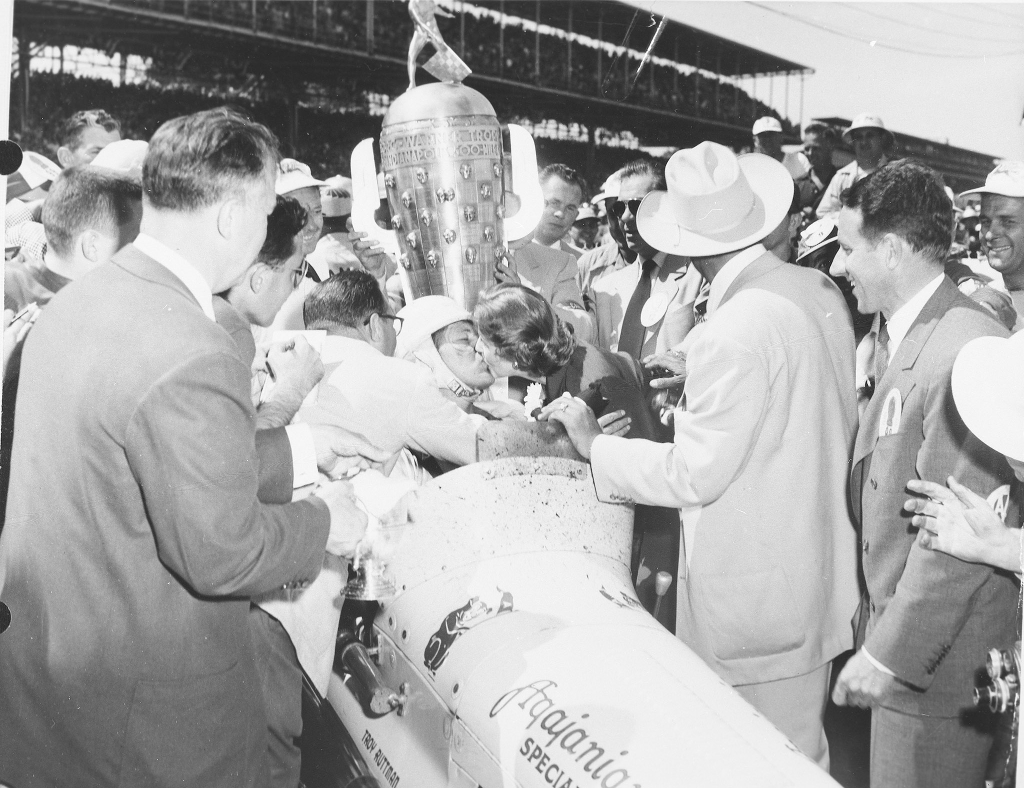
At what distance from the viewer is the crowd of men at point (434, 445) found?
65.9 inches

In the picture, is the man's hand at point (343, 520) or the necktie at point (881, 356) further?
the necktie at point (881, 356)

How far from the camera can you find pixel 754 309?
91.4 inches

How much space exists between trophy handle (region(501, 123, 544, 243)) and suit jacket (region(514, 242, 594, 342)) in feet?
1.53

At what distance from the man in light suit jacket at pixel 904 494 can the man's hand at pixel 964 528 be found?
0.24 ft

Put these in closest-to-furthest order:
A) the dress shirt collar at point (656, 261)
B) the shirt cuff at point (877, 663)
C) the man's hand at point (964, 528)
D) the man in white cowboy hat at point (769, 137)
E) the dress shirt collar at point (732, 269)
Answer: the man's hand at point (964, 528) → the shirt cuff at point (877, 663) → the dress shirt collar at point (732, 269) → the man in white cowboy hat at point (769, 137) → the dress shirt collar at point (656, 261)

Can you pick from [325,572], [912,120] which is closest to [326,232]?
[325,572]

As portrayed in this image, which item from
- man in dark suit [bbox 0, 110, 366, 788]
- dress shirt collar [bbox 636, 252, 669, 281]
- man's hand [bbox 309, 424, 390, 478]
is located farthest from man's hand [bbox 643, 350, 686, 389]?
man in dark suit [bbox 0, 110, 366, 788]

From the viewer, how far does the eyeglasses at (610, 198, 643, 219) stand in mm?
3775

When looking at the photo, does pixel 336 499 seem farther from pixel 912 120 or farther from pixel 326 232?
pixel 326 232

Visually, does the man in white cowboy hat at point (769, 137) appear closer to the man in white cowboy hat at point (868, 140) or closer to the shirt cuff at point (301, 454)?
the man in white cowboy hat at point (868, 140)

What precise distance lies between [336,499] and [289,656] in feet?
2.66

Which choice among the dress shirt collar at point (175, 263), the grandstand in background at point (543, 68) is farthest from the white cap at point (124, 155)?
the dress shirt collar at point (175, 263)

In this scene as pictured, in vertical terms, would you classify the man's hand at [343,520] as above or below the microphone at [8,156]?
below

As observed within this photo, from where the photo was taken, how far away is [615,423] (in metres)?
2.79
